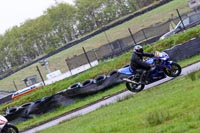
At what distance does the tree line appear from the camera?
109 metres

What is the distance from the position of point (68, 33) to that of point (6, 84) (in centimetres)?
4612

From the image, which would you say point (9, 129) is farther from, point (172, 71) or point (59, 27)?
point (59, 27)

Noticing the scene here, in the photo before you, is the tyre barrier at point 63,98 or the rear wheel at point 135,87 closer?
the rear wheel at point 135,87

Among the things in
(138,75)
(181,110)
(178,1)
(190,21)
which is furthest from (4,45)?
(181,110)

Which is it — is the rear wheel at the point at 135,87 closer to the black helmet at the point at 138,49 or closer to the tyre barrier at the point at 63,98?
the black helmet at the point at 138,49

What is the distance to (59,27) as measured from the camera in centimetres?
11156

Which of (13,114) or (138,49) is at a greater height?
(138,49)

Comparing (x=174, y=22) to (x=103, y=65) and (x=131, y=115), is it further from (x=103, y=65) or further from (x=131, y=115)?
(x=131, y=115)

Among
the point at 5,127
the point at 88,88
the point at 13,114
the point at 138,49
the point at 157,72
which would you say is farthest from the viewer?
the point at 13,114

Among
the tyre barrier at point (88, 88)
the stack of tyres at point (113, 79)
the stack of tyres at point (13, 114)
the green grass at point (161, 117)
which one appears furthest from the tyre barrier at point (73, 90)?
the green grass at point (161, 117)

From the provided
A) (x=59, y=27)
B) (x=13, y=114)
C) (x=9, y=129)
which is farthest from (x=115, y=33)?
→ (x=59, y=27)

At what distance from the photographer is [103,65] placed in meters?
28.4

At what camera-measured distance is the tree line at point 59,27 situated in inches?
4277

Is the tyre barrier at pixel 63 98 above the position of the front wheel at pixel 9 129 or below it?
below
